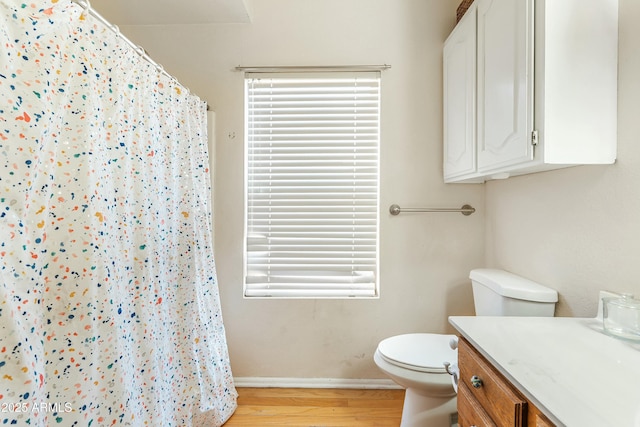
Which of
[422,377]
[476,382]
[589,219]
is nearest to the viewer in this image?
[476,382]

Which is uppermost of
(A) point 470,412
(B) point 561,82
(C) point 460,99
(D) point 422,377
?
(C) point 460,99

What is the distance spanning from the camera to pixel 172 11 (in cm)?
173

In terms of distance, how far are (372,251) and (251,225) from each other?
0.78 meters

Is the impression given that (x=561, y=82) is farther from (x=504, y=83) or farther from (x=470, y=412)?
(x=470, y=412)

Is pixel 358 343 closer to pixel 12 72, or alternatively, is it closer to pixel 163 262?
pixel 163 262

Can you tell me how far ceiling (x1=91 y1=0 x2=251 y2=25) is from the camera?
1.66 m

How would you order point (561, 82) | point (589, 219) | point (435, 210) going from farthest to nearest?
1. point (435, 210)
2. point (589, 219)
3. point (561, 82)

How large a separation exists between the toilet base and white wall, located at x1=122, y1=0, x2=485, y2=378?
52 cm

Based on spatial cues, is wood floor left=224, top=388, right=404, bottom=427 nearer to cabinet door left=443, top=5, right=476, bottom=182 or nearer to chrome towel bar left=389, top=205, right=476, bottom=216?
chrome towel bar left=389, top=205, right=476, bottom=216

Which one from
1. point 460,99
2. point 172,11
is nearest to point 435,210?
point 460,99

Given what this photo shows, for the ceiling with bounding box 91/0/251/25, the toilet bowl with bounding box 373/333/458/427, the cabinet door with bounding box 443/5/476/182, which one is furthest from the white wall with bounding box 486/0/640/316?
the ceiling with bounding box 91/0/251/25

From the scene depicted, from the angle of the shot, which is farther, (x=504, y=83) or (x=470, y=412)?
(x=504, y=83)

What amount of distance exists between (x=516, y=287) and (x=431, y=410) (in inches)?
25.6

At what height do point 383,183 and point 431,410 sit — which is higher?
point 383,183
